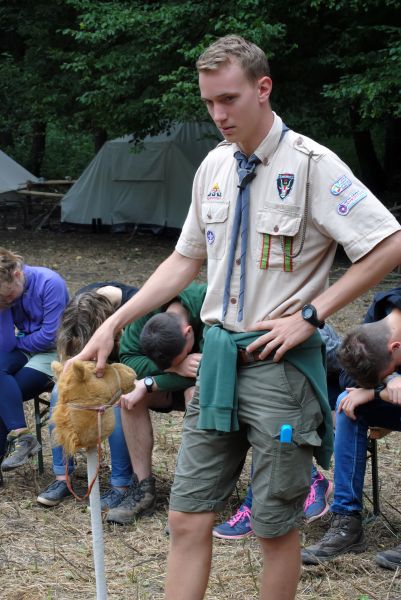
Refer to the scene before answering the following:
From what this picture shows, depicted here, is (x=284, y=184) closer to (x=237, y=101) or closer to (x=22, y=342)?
(x=237, y=101)

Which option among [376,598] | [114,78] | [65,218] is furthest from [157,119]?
[376,598]

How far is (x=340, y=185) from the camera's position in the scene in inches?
91.4

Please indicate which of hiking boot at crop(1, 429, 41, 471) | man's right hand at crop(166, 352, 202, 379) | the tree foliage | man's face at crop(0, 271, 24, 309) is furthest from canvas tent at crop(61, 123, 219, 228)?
man's right hand at crop(166, 352, 202, 379)

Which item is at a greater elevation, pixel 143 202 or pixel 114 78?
pixel 114 78

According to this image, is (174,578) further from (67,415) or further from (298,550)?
(67,415)

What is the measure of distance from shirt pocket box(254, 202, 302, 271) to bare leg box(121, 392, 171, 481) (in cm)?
176

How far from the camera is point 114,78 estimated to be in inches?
491

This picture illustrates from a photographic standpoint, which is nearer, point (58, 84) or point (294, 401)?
point (294, 401)

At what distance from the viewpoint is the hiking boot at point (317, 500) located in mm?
3871

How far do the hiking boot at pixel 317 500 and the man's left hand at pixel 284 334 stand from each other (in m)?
1.67

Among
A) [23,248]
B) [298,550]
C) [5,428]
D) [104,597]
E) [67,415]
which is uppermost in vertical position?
[67,415]

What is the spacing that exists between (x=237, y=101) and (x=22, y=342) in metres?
2.53

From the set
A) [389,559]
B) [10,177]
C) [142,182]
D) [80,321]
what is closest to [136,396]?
[80,321]

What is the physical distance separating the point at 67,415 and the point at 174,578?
544 millimetres
